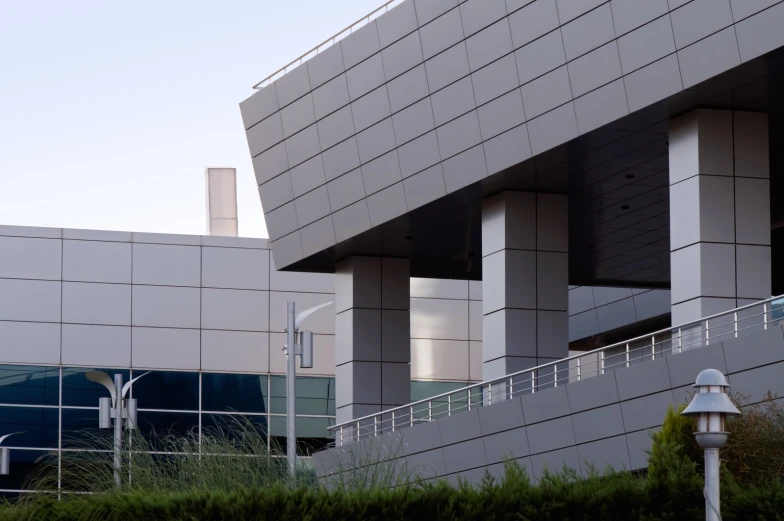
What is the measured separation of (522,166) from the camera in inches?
1072

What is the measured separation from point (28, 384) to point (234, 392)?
6.44m

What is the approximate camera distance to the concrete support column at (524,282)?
28906mm

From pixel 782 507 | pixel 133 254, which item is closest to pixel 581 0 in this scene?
pixel 782 507

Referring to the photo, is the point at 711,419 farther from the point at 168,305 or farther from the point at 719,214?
the point at 168,305

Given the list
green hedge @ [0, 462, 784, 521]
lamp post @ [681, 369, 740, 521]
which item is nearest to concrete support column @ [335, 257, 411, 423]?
green hedge @ [0, 462, 784, 521]

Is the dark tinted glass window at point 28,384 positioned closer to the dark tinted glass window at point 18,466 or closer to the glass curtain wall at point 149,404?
the glass curtain wall at point 149,404

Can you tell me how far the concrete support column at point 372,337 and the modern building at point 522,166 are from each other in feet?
0.16

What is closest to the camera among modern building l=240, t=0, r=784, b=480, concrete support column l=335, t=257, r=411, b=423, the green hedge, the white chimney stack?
the green hedge

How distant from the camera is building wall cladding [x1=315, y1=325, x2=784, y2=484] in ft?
67.4

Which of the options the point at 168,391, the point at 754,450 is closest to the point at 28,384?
the point at 168,391

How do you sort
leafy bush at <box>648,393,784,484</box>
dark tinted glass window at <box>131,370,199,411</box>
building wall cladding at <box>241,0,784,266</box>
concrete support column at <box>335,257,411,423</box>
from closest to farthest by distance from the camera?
leafy bush at <box>648,393,784,484</box> → building wall cladding at <box>241,0,784,266</box> → concrete support column at <box>335,257,411,423</box> → dark tinted glass window at <box>131,370,199,411</box>

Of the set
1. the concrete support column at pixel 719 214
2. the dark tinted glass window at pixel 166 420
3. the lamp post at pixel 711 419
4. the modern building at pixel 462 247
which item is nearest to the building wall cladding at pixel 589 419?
the modern building at pixel 462 247

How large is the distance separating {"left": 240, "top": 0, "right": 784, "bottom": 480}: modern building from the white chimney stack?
14.1 metres

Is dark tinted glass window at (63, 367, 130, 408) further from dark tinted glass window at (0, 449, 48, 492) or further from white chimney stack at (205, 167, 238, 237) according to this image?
white chimney stack at (205, 167, 238, 237)
